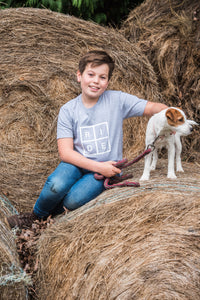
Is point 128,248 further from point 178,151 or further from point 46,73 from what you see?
point 46,73

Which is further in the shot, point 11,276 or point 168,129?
point 168,129

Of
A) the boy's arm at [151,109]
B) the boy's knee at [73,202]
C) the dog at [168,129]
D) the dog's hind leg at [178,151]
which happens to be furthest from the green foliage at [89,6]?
the boy's knee at [73,202]

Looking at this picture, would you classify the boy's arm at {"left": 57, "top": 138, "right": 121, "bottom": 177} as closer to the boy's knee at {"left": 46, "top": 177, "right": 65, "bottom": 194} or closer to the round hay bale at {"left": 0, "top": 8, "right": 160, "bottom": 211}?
the boy's knee at {"left": 46, "top": 177, "right": 65, "bottom": 194}

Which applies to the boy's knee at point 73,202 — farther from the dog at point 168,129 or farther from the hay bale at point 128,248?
the dog at point 168,129

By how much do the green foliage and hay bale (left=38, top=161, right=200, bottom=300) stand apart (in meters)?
2.29

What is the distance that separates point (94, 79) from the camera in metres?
2.57

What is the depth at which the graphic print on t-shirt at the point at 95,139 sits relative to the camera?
2596mm

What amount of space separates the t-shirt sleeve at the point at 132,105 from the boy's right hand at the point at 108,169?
42 centimetres

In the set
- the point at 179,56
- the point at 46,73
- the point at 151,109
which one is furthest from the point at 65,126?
the point at 179,56

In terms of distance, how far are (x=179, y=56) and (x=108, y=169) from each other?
63.1 inches

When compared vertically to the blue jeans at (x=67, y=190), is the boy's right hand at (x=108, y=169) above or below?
above

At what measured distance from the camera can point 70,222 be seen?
7.04 feet

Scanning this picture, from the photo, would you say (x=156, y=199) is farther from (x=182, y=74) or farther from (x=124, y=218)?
(x=182, y=74)

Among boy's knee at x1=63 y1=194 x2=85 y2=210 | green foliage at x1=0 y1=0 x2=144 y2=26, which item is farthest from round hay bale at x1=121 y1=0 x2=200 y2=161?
boy's knee at x1=63 y1=194 x2=85 y2=210
